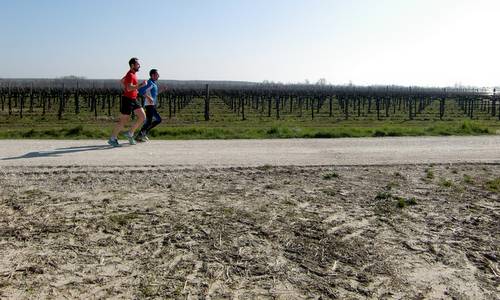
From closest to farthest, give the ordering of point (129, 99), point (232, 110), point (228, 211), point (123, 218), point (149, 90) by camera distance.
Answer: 1. point (123, 218)
2. point (228, 211)
3. point (129, 99)
4. point (149, 90)
5. point (232, 110)

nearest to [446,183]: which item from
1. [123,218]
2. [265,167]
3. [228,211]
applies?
[265,167]

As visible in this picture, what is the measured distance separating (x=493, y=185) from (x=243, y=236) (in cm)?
387

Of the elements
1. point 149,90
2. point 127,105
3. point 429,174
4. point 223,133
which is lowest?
point 429,174

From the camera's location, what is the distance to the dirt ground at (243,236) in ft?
10.7

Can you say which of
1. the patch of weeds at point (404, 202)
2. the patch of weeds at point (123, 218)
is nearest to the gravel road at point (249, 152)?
the patch of weeds at point (404, 202)

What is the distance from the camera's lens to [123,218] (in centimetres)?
455

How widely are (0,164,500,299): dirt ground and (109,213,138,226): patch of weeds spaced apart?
0.02 m

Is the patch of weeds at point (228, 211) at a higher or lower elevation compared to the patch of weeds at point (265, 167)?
lower

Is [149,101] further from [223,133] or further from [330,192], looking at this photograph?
[330,192]

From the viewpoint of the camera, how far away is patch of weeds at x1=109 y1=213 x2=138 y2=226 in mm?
4434

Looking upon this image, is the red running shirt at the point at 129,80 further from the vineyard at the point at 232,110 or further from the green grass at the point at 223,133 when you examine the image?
the vineyard at the point at 232,110

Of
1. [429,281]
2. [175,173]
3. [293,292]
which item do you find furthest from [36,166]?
[429,281]

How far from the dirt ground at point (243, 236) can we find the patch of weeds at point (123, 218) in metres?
0.02

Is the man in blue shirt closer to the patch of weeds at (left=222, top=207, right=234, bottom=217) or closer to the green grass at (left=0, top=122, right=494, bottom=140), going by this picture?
the green grass at (left=0, top=122, right=494, bottom=140)
